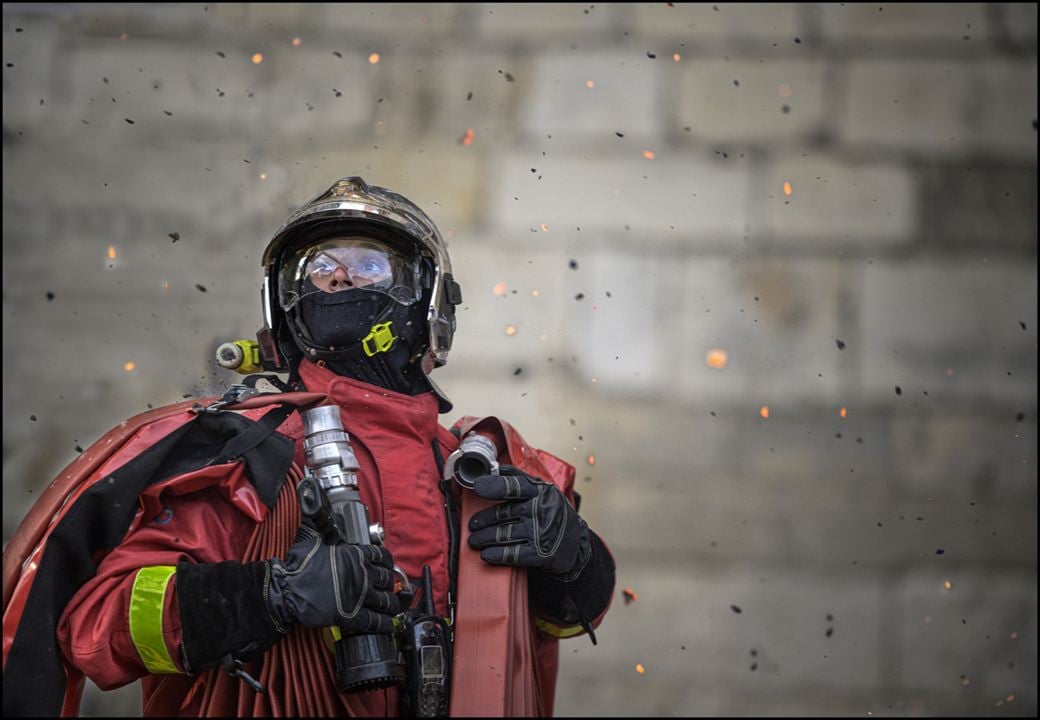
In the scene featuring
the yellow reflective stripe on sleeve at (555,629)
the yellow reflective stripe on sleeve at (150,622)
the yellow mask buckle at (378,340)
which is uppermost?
the yellow mask buckle at (378,340)

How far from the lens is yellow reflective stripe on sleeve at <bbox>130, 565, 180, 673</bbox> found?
202 cm

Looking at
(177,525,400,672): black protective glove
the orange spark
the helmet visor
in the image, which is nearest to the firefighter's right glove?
(177,525,400,672): black protective glove

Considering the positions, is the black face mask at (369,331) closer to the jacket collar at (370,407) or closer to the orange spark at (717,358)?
the jacket collar at (370,407)

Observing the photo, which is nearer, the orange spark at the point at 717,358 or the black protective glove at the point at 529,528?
the black protective glove at the point at 529,528

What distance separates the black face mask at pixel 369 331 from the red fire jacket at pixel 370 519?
7 centimetres

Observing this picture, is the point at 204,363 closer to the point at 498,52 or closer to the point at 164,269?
the point at 164,269

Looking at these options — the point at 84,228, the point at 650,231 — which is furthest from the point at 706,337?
the point at 84,228

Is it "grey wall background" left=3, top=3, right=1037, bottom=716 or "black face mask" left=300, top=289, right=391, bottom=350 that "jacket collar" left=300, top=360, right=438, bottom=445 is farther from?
"grey wall background" left=3, top=3, right=1037, bottom=716

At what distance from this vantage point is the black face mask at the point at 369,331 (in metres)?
2.54

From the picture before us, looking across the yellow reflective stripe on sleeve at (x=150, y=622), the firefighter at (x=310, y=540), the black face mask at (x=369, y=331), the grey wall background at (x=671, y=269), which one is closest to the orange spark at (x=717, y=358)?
the grey wall background at (x=671, y=269)

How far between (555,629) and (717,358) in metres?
1.73

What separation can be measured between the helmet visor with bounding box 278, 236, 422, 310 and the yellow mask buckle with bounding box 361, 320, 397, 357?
87 millimetres

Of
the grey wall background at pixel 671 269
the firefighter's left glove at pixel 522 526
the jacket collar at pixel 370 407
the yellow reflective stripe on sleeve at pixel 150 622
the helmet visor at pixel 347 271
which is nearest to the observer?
the yellow reflective stripe on sleeve at pixel 150 622

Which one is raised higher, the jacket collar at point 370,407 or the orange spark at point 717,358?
the orange spark at point 717,358
